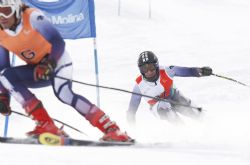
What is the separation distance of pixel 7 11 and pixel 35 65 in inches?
24.3

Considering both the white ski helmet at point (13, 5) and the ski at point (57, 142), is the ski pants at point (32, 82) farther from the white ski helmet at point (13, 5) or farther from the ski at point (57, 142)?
the white ski helmet at point (13, 5)

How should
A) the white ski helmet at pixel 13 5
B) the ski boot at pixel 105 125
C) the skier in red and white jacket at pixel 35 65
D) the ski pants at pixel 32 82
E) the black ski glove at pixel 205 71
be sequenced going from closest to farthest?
1. the white ski helmet at pixel 13 5
2. the skier in red and white jacket at pixel 35 65
3. the ski pants at pixel 32 82
4. the ski boot at pixel 105 125
5. the black ski glove at pixel 205 71

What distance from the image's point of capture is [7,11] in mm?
5504

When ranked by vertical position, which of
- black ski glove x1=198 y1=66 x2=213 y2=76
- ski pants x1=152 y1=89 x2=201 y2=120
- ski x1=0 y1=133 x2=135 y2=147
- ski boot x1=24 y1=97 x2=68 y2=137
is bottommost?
ski pants x1=152 y1=89 x2=201 y2=120

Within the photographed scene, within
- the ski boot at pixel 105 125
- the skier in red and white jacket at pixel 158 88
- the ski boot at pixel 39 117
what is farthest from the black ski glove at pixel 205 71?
the ski boot at pixel 39 117

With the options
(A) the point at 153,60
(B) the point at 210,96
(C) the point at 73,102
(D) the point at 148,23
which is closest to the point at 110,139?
(C) the point at 73,102

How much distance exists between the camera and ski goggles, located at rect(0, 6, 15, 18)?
5.47 meters

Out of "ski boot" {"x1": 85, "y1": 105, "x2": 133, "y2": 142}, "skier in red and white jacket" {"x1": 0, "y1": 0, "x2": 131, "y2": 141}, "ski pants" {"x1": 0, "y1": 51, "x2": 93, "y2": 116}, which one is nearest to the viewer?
"skier in red and white jacket" {"x1": 0, "y1": 0, "x2": 131, "y2": 141}

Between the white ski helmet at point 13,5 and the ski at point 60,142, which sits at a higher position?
the white ski helmet at point 13,5

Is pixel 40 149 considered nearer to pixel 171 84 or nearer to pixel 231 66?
pixel 171 84

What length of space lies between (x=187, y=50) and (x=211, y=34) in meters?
4.12

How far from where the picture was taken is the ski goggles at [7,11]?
5472 mm

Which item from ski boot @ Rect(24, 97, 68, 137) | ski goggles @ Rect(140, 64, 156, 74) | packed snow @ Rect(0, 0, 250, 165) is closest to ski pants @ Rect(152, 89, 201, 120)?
packed snow @ Rect(0, 0, 250, 165)

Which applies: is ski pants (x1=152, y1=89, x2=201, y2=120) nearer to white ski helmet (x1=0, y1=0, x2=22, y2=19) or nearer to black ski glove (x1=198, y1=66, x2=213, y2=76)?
black ski glove (x1=198, y1=66, x2=213, y2=76)
